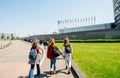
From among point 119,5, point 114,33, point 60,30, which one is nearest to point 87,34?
point 114,33

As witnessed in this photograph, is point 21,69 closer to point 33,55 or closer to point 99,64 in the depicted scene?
point 33,55

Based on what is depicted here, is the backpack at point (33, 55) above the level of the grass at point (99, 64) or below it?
above

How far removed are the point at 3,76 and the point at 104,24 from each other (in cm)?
13083

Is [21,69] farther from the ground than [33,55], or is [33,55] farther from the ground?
[33,55]

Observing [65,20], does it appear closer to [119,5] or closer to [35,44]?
[119,5]

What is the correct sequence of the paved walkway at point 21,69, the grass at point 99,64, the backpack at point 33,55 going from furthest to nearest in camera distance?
the paved walkway at point 21,69
the grass at point 99,64
the backpack at point 33,55

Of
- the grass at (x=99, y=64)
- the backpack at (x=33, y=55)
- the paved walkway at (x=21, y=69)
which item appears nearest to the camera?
the backpack at (x=33, y=55)

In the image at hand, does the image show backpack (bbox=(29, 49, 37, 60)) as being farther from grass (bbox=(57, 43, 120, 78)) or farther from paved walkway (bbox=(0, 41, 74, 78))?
grass (bbox=(57, 43, 120, 78))

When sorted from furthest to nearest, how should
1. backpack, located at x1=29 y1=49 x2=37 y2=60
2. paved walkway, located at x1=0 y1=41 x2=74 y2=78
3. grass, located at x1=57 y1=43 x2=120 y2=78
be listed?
paved walkway, located at x1=0 y1=41 x2=74 y2=78 → grass, located at x1=57 y1=43 x2=120 y2=78 → backpack, located at x1=29 y1=49 x2=37 y2=60

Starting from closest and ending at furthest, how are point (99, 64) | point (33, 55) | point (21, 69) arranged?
1. point (33, 55)
2. point (21, 69)
3. point (99, 64)

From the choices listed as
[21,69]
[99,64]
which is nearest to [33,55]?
[21,69]

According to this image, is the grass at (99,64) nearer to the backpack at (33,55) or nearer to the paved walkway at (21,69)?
the paved walkway at (21,69)

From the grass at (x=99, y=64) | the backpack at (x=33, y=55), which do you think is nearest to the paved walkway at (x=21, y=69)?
the grass at (x=99, y=64)

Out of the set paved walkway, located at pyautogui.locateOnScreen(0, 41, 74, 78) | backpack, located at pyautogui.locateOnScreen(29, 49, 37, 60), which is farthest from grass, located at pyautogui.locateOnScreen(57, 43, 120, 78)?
backpack, located at pyautogui.locateOnScreen(29, 49, 37, 60)
